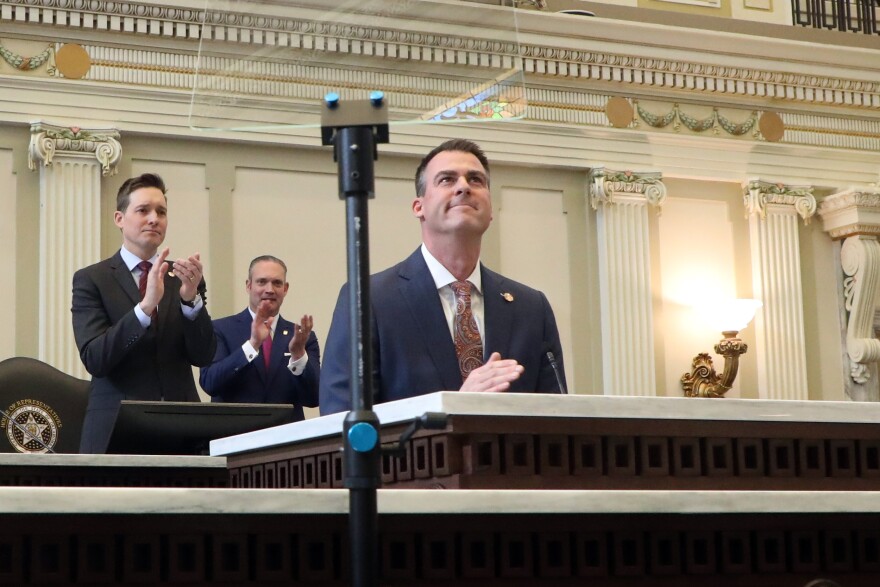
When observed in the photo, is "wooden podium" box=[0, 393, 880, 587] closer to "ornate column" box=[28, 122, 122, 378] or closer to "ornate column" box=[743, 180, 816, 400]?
"ornate column" box=[28, 122, 122, 378]

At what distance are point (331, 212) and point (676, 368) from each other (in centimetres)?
237

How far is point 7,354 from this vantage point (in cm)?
702

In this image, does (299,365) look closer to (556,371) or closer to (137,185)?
(137,185)

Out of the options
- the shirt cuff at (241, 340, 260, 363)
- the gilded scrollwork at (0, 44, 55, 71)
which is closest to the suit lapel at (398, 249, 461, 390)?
the shirt cuff at (241, 340, 260, 363)

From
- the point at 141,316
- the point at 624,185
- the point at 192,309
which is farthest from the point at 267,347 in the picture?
the point at 624,185

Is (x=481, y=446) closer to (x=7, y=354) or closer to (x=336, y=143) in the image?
(x=336, y=143)

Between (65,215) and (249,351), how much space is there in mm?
2569

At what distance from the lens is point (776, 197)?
898 centimetres

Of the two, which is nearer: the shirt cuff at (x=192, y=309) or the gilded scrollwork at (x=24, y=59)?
the shirt cuff at (x=192, y=309)

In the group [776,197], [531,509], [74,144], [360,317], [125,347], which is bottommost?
[531,509]

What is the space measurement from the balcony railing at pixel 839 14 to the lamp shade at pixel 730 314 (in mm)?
2036

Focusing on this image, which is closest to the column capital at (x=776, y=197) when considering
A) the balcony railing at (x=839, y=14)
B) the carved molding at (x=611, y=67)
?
the carved molding at (x=611, y=67)

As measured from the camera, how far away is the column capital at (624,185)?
8.48 metres

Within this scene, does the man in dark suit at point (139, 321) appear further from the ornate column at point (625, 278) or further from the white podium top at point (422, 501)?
Answer: the ornate column at point (625, 278)
